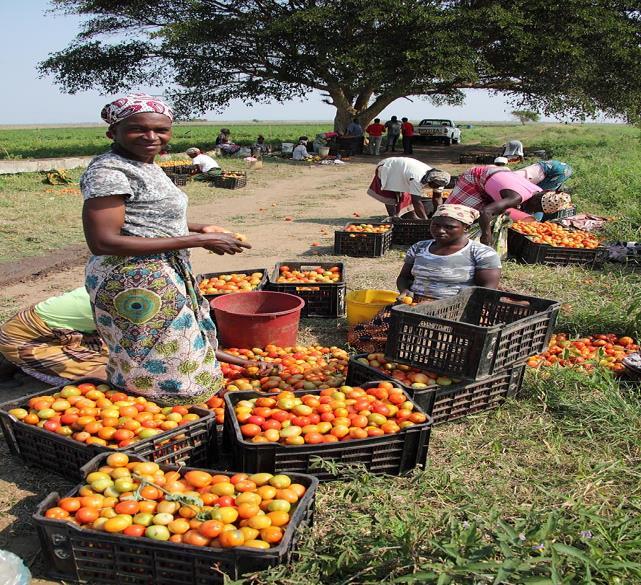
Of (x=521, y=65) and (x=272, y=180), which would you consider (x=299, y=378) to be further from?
(x=521, y=65)

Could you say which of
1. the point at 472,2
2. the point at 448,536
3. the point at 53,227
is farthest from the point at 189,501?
the point at 472,2

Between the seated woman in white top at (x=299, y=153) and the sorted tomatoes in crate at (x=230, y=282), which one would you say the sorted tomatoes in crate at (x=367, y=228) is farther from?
the seated woman in white top at (x=299, y=153)

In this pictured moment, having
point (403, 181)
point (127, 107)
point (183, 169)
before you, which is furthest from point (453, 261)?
point (183, 169)

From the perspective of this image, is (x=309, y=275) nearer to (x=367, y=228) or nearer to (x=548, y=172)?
(x=367, y=228)

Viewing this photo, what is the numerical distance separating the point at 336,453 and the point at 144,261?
1397 millimetres

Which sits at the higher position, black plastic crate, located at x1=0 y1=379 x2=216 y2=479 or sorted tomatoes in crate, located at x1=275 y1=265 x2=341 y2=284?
sorted tomatoes in crate, located at x1=275 y1=265 x2=341 y2=284

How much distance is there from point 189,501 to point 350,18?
23.7m

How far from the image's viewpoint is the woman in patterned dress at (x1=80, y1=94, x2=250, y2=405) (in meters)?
2.83

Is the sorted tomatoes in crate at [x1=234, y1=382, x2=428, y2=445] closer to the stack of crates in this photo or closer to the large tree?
the stack of crates

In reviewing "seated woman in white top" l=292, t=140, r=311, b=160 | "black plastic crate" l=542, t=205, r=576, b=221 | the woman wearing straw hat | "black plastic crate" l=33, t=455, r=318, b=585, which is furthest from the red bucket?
"seated woman in white top" l=292, t=140, r=311, b=160

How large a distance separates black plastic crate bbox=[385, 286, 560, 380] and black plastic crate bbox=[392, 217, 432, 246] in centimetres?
477

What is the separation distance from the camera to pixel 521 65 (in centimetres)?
2397

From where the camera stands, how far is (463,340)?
3.42 m

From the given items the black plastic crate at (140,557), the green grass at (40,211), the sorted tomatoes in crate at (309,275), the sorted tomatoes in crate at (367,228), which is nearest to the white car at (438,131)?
the green grass at (40,211)
